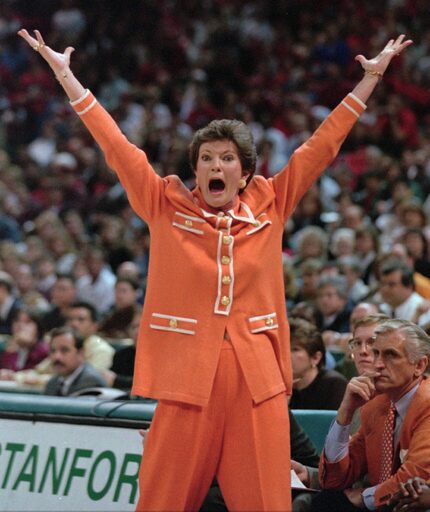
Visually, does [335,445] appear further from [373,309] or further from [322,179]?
[322,179]

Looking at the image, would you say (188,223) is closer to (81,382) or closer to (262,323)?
(262,323)

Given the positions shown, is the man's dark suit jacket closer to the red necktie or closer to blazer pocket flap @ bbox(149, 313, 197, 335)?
the red necktie

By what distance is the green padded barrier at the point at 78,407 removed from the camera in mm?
5258

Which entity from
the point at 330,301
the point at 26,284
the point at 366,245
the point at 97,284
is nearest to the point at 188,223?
the point at 330,301

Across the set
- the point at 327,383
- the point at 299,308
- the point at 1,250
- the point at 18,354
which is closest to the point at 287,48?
the point at 1,250

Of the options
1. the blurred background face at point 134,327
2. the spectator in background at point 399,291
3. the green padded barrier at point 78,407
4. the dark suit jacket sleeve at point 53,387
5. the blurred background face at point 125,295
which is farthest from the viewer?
the blurred background face at point 125,295

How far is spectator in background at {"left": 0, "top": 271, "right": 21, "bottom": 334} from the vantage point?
10414mm

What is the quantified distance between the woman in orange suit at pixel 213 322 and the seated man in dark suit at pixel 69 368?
3.64 meters

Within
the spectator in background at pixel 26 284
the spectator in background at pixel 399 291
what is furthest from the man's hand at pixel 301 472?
the spectator in background at pixel 26 284

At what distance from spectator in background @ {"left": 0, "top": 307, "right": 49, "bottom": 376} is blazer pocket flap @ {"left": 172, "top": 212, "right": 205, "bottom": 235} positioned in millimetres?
5421

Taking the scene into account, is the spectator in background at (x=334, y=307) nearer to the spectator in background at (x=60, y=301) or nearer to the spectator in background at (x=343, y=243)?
the spectator in background at (x=343, y=243)

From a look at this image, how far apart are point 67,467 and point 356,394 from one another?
1.58m

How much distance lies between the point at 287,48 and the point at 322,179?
375 centimetres

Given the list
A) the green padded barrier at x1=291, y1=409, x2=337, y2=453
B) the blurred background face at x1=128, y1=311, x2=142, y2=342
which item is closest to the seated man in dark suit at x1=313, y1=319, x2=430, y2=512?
the green padded barrier at x1=291, y1=409, x2=337, y2=453
